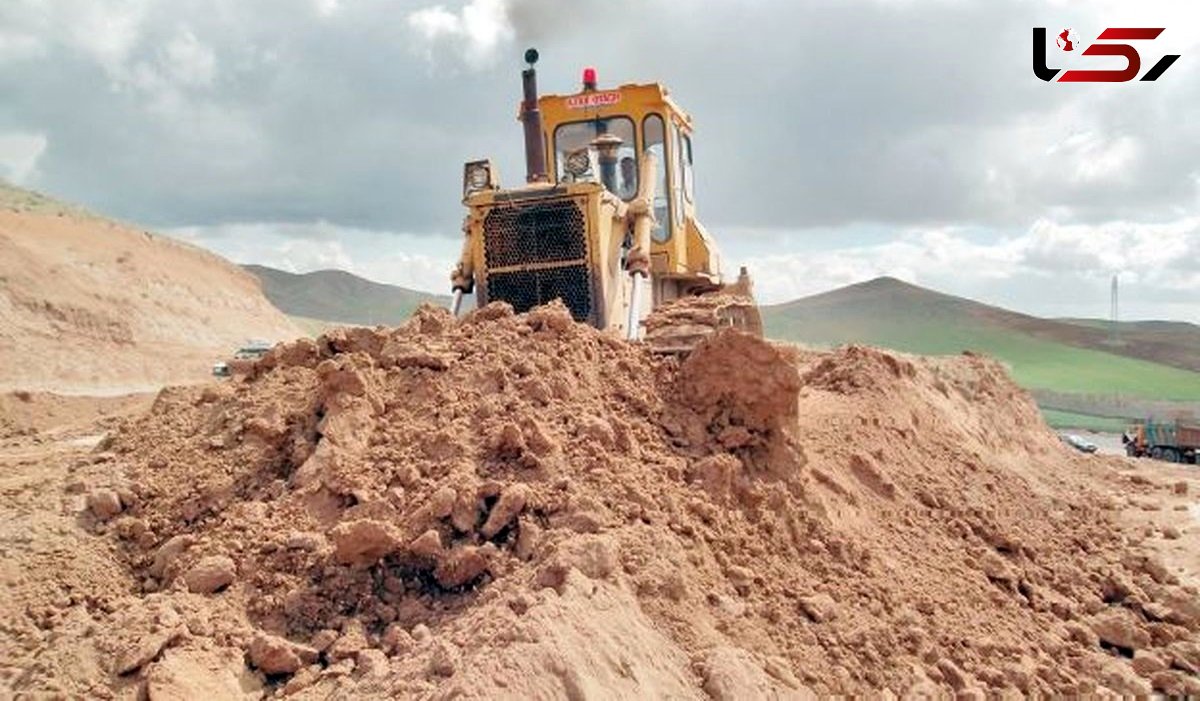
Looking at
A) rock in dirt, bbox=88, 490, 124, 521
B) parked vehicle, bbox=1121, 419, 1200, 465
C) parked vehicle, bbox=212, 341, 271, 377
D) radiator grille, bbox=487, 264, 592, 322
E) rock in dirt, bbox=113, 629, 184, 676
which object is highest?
radiator grille, bbox=487, 264, 592, 322

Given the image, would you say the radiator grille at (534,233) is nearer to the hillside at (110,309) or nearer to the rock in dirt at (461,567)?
the rock in dirt at (461,567)

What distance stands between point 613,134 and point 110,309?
21344mm

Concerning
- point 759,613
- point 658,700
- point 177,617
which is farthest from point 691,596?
point 177,617

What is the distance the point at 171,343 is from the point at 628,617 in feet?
88.0

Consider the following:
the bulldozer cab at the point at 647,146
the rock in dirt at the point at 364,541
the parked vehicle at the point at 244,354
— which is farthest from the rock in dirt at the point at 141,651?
the parked vehicle at the point at 244,354

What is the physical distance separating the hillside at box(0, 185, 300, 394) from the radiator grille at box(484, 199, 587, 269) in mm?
16354

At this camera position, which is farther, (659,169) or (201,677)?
(659,169)

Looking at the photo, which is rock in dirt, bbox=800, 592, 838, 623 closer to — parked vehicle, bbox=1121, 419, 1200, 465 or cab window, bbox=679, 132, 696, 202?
cab window, bbox=679, 132, 696, 202

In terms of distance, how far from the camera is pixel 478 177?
27.3 ft

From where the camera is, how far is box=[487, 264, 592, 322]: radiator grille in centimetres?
799

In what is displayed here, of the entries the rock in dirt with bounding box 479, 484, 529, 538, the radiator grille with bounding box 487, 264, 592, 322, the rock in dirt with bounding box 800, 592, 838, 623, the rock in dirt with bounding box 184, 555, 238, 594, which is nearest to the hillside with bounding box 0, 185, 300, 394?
the radiator grille with bounding box 487, 264, 592, 322

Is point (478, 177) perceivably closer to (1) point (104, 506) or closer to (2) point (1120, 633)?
(1) point (104, 506)

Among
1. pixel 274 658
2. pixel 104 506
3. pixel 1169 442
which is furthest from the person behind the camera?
pixel 1169 442

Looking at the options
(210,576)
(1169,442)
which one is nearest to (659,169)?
(210,576)
